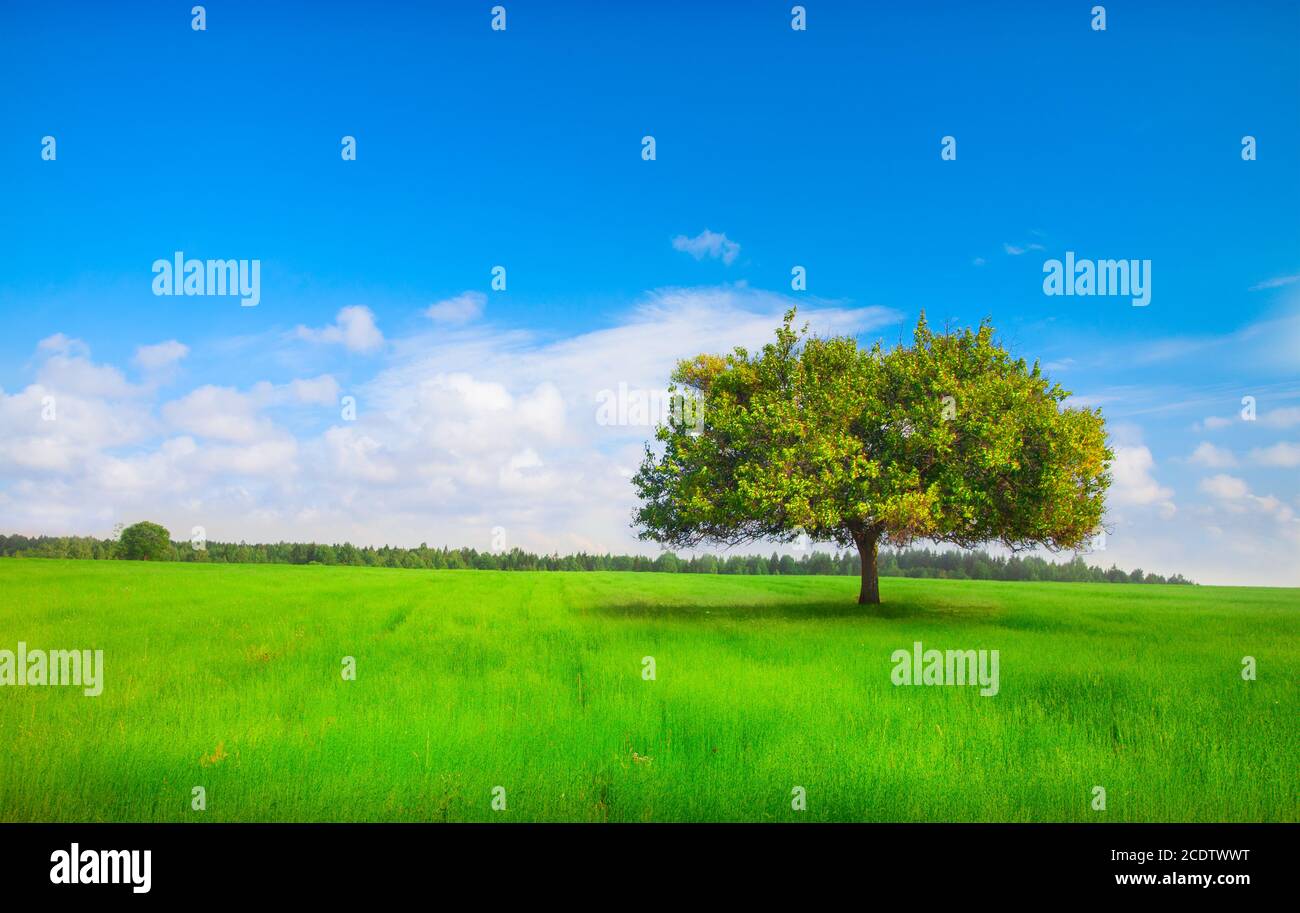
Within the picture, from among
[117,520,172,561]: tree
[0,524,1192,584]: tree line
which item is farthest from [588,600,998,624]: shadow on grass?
[117,520,172,561]: tree

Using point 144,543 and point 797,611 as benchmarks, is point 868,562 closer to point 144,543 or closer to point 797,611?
point 797,611

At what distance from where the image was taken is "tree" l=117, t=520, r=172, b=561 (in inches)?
5246

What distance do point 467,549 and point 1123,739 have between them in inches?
6185

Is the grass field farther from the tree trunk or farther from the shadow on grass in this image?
the tree trunk

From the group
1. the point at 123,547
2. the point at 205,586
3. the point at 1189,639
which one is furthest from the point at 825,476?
the point at 123,547

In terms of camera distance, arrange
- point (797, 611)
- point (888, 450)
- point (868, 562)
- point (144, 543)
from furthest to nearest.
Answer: point (144, 543) → point (868, 562) → point (797, 611) → point (888, 450)

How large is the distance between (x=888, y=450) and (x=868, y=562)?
852cm

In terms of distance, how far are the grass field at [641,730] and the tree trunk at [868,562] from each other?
28.8ft

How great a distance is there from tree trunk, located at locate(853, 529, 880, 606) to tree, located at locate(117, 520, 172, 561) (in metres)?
138

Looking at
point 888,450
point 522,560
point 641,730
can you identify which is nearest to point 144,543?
point 522,560

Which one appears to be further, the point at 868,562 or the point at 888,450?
the point at 868,562

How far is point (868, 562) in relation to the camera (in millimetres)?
36969

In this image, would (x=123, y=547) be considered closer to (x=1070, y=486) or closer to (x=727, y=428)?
(x=727, y=428)

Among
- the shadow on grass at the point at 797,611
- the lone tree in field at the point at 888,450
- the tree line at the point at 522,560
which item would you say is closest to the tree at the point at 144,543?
the tree line at the point at 522,560
